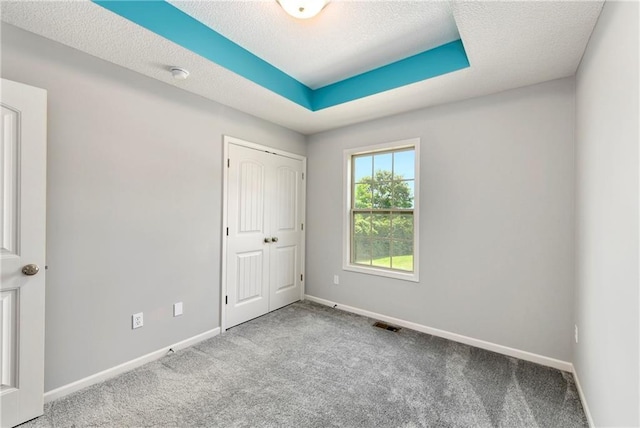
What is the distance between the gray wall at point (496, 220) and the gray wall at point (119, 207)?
6.41 ft

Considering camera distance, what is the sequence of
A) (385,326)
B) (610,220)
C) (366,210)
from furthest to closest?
(366,210) → (385,326) → (610,220)

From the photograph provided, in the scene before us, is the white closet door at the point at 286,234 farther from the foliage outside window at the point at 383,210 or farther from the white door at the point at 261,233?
the foliage outside window at the point at 383,210

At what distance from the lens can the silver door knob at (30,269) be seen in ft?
5.38

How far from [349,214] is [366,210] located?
236 millimetres

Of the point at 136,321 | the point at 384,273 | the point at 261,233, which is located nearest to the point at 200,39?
the point at 261,233

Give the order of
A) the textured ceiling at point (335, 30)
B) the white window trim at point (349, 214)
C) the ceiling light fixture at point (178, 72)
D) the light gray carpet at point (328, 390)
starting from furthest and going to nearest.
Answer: the white window trim at point (349, 214)
the ceiling light fixture at point (178, 72)
the textured ceiling at point (335, 30)
the light gray carpet at point (328, 390)

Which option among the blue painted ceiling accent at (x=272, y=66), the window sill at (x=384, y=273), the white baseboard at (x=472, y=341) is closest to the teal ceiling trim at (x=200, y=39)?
the blue painted ceiling accent at (x=272, y=66)

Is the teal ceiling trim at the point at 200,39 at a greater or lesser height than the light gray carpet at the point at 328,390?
greater

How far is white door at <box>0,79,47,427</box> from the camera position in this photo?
1584 millimetres

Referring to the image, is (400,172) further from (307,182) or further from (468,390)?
(468,390)

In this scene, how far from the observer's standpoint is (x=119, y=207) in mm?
2154

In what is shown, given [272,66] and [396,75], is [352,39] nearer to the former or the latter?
[396,75]

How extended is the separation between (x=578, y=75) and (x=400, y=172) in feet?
5.28

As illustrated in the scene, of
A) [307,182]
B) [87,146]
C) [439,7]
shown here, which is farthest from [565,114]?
[87,146]
